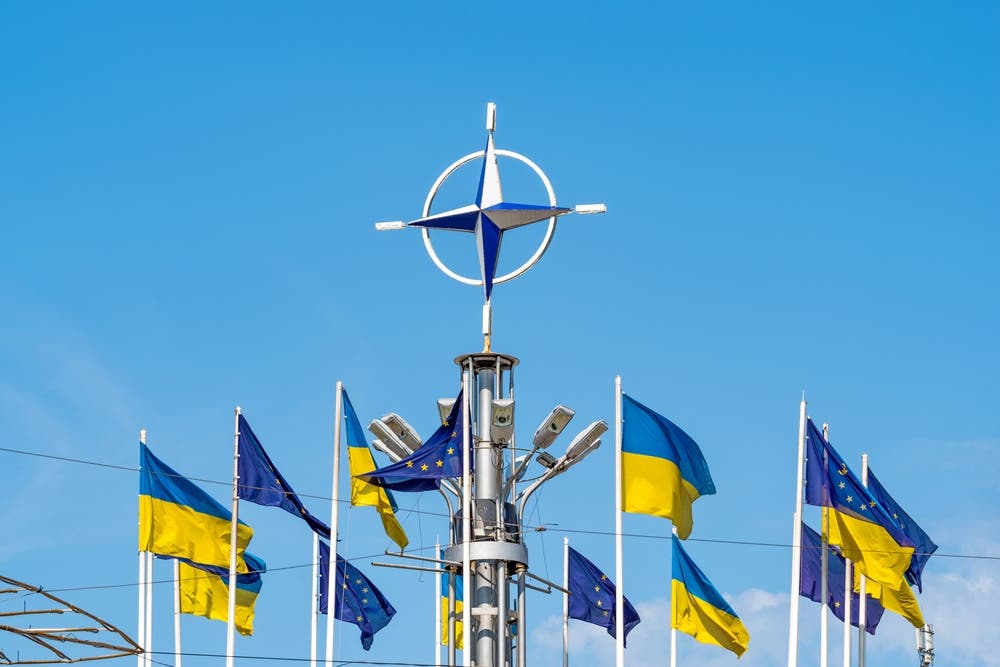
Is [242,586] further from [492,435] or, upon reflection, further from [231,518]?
[492,435]

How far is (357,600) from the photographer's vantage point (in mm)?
39719

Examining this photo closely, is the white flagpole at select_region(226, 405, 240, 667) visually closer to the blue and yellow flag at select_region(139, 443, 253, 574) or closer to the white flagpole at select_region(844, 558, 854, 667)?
the blue and yellow flag at select_region(139, 443, 253, 574)

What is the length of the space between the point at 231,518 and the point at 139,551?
191cm

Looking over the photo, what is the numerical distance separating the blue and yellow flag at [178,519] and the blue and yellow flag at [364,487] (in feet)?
8.12

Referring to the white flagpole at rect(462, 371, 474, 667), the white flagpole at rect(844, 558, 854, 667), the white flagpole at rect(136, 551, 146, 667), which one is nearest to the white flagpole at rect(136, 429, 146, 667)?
the white flagpole at rect(136, 551, 146, 667)

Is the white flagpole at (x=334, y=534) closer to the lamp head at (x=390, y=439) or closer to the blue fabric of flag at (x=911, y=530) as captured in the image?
the lamp head at (x=390, y=439)

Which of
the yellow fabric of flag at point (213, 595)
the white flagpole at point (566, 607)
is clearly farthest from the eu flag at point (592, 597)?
the yellow fabric of flag at point (213, 595)

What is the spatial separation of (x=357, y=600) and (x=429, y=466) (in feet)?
24.3

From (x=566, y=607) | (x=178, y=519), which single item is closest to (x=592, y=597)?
(x=566, y=607)

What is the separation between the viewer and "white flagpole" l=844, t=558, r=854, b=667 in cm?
3869

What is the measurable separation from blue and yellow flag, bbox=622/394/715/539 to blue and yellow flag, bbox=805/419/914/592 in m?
2.55

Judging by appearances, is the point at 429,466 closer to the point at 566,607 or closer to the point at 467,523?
the point at 467,523

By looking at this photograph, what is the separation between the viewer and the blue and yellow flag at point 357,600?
39.2 meters

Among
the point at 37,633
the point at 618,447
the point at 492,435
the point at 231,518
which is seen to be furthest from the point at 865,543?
the point at 37,633
